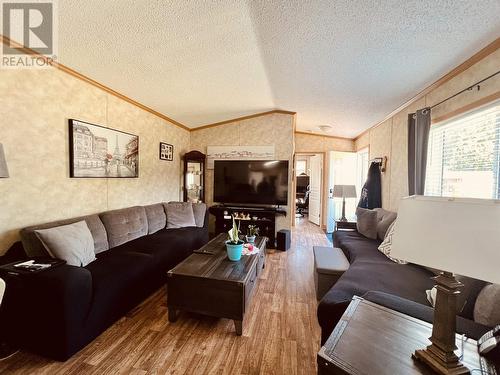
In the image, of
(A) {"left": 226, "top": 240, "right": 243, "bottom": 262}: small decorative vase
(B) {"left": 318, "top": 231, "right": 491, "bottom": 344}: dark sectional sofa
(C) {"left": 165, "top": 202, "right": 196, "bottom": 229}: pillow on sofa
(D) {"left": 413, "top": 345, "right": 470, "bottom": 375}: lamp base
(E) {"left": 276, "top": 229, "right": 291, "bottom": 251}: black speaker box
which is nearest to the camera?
(D) {"left": 413, "top": 345, "right": 470, "bottom": 375}: lamp base

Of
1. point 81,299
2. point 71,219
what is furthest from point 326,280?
point 71,219

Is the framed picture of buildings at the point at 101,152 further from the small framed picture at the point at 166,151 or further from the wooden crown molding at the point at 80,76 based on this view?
the small framed picture at the point at 166,151

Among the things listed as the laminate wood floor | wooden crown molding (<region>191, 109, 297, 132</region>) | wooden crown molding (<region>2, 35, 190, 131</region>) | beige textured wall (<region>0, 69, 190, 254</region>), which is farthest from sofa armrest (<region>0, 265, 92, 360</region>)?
wooden crown molding (<region>191, 109, 297, 132</region>)

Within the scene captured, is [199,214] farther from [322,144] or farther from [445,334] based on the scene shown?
[322,144]

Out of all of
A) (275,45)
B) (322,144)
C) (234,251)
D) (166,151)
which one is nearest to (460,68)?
(275,45)

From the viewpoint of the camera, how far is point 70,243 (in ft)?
6.63

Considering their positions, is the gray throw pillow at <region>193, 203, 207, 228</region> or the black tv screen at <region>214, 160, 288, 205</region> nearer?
the gray throw pillow at <region>193, 203, 207, 228</region>

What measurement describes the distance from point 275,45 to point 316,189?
187 inches

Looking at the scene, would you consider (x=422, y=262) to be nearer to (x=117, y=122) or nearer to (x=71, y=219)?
(x=71, y=219)

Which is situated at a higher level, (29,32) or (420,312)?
(29,32)

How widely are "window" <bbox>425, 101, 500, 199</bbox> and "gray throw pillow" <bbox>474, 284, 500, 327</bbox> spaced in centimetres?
105

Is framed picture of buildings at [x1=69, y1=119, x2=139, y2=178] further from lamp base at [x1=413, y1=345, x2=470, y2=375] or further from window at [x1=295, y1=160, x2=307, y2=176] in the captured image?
window at [x1=295, y1=160, x2=307, y2=176]

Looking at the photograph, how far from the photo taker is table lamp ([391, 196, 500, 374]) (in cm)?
73

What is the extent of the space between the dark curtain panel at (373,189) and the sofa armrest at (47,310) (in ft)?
13.9
